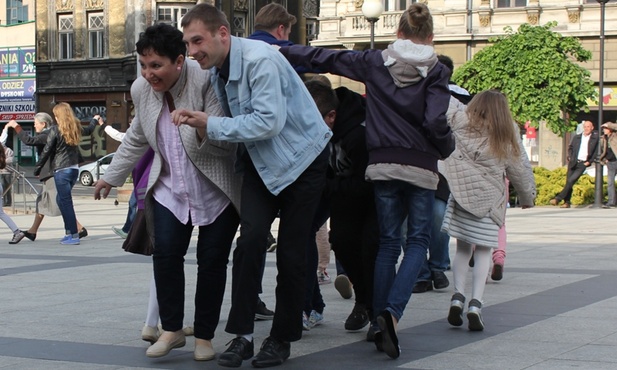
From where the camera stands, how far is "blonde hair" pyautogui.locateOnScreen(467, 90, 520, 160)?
7.41m

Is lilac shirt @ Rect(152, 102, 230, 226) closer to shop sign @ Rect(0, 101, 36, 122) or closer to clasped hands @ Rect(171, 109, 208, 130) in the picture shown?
clasped hands @ Rect(171, 109, 208, 130)

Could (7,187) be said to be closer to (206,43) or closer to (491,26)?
(206,43)

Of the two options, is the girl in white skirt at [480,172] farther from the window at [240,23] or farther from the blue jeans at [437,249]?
the window at [240,23]

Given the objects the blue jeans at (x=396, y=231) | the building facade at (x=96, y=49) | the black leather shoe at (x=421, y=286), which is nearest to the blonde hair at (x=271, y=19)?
the blue jeans at (x=396, y=231)

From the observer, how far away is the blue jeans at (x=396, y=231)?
6422 mm

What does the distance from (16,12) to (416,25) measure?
56.9 meters

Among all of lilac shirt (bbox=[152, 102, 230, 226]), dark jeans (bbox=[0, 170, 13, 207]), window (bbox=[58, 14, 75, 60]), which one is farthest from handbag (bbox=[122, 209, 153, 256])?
window (bbox=[58, 14, 75, 60])

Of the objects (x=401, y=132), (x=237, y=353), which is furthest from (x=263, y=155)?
(x=237, y=353)

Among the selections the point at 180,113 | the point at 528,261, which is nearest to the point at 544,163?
the point at 528,261

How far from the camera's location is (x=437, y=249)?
9312 mm

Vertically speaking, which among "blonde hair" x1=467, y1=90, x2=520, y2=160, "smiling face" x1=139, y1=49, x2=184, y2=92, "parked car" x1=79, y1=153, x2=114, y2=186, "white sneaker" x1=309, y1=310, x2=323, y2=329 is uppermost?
"smiling face" x1=139, y1=49, x2=184, y2=92

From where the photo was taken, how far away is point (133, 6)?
46.5 meters

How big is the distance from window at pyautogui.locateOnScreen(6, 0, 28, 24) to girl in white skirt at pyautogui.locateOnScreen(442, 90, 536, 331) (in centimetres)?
5555

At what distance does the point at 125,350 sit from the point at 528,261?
596 cm
